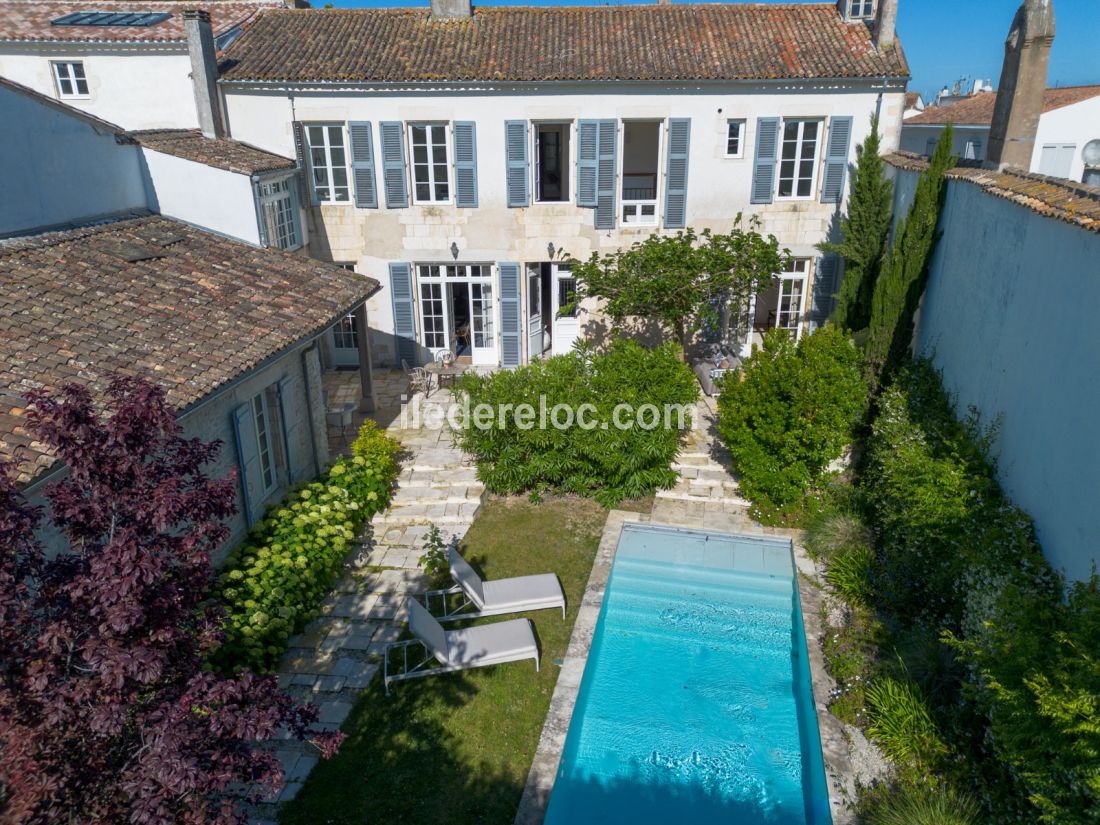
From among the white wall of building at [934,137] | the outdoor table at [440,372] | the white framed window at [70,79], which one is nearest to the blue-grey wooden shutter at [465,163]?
the outdoor table at [440,372]

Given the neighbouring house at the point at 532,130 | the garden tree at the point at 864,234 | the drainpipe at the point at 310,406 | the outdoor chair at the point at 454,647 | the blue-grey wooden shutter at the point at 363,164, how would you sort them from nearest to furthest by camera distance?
the outdoor chair at the point at 454,647
the drainpipe at the point at 310,406
the garden tree at the point at 864,234
the neighbouring house at the point at 532,130
the blue-grey wooden shutter at the point at 363,164

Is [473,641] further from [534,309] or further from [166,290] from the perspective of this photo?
[534,309]

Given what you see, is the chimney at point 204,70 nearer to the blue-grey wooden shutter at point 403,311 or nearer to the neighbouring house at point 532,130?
the neighbouring house at point 532,130

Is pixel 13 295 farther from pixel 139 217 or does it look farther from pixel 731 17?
pixel 731 17

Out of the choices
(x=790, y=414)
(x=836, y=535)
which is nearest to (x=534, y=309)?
(x=790, y=414)

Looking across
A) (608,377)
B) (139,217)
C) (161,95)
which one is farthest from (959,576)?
(161,95)

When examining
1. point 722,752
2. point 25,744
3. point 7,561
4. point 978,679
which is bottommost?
point 722,752
